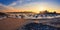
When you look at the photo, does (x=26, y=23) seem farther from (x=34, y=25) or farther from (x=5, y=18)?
(x=5, y=18)

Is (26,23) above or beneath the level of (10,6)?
beneath

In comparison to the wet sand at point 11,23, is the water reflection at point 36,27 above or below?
below

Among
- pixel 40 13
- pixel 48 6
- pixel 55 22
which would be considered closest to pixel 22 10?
pixel 40 13

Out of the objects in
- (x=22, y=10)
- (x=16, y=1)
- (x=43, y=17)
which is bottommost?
(x=43, y=17)

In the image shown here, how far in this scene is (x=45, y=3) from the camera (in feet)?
4.42

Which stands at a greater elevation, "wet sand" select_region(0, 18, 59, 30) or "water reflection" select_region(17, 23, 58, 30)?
"wet sand" select_region(0, 18, 59, 30)

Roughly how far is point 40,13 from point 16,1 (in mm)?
372

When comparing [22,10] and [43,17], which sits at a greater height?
[22,10]

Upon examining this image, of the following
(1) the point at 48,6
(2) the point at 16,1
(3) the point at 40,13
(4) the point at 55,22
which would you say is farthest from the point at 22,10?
(4) the point at 55,22

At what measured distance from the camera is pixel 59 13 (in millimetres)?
1313

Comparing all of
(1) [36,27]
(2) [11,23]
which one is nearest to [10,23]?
(2) [11,23]

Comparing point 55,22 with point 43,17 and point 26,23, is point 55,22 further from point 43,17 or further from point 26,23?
point 26,23

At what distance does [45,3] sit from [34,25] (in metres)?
0.34

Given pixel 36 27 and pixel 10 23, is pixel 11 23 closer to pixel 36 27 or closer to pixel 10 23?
pixel 10 23
